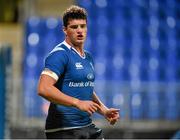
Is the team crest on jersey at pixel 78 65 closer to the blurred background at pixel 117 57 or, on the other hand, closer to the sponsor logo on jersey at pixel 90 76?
the sponsor logo on jersey at pixel 90 76

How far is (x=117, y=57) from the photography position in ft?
41.1

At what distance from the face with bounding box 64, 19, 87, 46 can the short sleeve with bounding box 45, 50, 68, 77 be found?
0.15 metres

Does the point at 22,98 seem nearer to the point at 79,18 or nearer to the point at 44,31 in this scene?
the point at 44,31

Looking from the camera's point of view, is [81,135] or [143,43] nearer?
[81,135]

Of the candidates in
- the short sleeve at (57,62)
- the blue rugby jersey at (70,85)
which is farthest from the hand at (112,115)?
the short sleeve at (57,62)

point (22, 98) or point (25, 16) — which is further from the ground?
point (25, 16)

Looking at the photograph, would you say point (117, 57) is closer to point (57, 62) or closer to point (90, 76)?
point (90, 76)

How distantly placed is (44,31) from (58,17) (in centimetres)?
76

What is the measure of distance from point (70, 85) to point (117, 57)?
26.0 feet

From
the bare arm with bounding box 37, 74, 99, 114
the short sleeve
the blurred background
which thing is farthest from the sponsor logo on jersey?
the blurred background

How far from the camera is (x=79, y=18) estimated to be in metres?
4.68

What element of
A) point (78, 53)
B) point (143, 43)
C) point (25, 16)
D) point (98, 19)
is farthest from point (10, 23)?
point (78, 53)

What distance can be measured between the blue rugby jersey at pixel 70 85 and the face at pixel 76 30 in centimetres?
8

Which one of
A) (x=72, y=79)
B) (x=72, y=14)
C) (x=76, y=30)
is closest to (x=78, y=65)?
(x=72, y=79)
